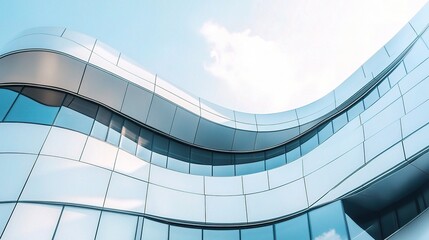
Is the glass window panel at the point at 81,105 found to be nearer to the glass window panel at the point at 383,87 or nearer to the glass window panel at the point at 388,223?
the glass window panel at the point at 388,223

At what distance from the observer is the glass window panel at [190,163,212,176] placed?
574 inches

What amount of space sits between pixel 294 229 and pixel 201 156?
5.55 metres

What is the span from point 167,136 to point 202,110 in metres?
1.91

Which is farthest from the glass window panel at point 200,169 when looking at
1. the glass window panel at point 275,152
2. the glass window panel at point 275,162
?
the glass window panel at point 275,152

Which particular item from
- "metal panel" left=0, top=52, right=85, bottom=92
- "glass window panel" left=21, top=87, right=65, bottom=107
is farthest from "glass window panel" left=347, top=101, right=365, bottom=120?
"glass window panel" left=21, top=87, right=65, bottom=107

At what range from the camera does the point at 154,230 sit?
1160cm

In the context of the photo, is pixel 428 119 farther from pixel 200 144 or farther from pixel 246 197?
pixel 200 144

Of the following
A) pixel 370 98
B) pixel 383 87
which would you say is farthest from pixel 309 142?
pixel 383 87

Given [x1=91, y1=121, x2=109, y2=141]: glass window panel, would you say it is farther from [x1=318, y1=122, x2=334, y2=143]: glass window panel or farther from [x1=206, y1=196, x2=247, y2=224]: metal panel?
[x1=318, y1=122, x2=334, y2=143]: glass window panel

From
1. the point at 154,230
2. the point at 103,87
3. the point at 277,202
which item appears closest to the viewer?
the point at 154,230

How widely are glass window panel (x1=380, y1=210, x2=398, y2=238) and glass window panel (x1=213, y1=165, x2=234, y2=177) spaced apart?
606 centimetres

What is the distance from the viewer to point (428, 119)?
9.72 meters

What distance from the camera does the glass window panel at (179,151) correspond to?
15.0 meters

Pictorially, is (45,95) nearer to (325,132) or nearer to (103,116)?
(103,116)
